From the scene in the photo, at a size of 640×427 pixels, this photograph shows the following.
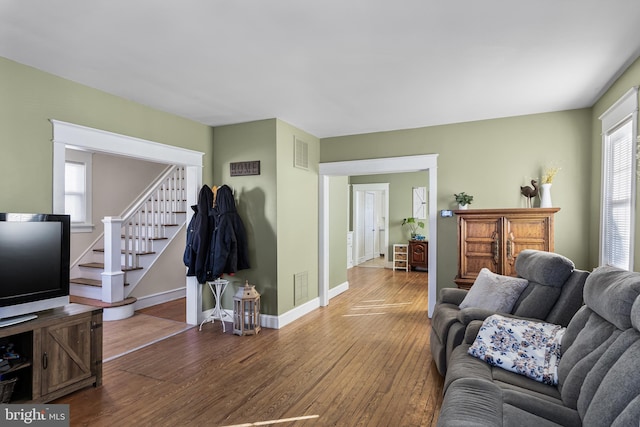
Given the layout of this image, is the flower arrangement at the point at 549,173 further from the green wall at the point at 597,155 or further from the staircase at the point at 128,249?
Result: the staircase at the point at 128,249

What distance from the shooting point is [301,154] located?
4910 millimetres

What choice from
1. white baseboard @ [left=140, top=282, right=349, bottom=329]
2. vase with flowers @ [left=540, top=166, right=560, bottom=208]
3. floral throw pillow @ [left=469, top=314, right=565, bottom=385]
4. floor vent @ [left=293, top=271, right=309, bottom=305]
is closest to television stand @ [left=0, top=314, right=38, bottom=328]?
white baseboard @ [left=140, top=282, right=349, bottom=329]

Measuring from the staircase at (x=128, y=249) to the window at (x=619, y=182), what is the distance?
17.9 feet

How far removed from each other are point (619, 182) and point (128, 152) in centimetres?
477

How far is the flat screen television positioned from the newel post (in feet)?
6.47

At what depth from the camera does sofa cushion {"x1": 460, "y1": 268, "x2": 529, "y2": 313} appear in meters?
2.88

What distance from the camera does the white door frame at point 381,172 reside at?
4.71 m

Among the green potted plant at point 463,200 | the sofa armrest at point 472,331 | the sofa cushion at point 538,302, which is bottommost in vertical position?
the sofa armrest at point 472,331

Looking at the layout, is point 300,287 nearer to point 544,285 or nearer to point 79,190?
point 544,285

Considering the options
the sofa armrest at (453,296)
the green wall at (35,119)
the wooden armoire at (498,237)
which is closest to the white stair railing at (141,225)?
the green wall at (35,119)

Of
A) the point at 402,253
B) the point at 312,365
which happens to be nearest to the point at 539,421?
the point at 312,365

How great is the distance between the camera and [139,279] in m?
5.22

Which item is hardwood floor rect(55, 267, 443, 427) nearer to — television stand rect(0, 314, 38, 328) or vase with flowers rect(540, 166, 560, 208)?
television stand rect(0, 314, 38, 328)

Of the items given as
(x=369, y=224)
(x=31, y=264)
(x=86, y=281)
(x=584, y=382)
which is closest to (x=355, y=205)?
(x=369, y=224)
